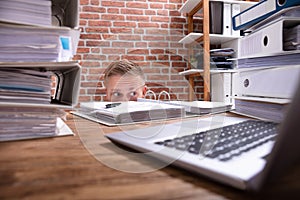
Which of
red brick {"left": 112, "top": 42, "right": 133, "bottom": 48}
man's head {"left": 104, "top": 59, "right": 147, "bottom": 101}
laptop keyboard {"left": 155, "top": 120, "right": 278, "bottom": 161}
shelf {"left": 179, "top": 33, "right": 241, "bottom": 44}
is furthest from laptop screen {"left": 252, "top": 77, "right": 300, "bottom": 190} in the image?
red brick {"left": 112, "top": 42, "right": 133, "bottom": 48}

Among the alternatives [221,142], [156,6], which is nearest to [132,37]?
[156,6]

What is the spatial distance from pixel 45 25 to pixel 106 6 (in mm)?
2426

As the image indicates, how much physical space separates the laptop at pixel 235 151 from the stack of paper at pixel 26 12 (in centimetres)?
29

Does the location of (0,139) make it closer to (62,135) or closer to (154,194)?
(62,135)

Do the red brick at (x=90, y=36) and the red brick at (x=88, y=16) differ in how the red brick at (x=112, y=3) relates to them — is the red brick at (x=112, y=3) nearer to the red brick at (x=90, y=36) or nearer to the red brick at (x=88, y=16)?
the red brick at (x=88, y=16)

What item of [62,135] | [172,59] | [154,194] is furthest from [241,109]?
[172,59]

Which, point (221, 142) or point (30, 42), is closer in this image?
point (221, 142)

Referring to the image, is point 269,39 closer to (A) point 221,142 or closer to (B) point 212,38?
(A) point 221,142

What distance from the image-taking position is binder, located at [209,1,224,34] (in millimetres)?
2617

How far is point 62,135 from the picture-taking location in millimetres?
580

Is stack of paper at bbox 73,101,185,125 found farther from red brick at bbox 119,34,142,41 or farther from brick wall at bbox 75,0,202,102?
red brick at bbox 119,34,142,41

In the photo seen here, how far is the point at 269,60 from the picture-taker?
31.3 inches

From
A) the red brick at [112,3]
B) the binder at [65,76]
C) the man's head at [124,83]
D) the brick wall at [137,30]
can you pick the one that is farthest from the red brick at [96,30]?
the binder at [65,76]

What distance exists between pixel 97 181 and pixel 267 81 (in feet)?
1.97
